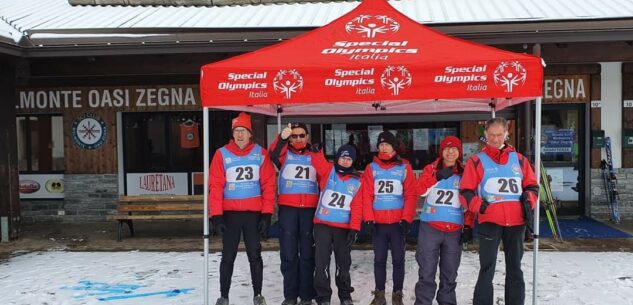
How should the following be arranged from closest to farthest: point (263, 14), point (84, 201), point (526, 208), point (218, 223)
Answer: point (526, 208), point (218, 223), point (263, 14), point (84, 201)

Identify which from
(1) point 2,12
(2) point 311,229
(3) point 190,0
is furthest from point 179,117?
(2) point 311,229

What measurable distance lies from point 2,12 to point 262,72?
7.22m

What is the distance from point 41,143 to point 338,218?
7.47m

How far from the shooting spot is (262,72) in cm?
429

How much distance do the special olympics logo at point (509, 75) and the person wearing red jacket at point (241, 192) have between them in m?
2.10

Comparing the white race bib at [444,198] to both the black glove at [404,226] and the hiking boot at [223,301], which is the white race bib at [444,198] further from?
the hiking boot at [223,301]

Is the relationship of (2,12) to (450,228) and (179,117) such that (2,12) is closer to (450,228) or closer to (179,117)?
(179,117)

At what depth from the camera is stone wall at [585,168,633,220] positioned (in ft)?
29.1

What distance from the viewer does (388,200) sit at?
14.8ft

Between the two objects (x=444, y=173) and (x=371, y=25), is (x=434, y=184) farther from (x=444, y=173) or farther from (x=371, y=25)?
(x=371, y=25)

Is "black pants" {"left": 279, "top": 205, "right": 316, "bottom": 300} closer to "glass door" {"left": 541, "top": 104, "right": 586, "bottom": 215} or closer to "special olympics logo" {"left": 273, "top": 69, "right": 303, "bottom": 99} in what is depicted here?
"special olympics logo" {"left": 273, "top": 69, "right": 303, "bottom": 99}

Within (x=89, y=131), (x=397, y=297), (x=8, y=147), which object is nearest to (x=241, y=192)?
(x=397, y=297)

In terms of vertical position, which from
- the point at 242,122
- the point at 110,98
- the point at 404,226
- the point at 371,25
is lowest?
the point at 404,226

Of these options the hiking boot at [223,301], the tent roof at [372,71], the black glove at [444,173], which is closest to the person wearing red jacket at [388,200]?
the black glove at [444,173]
